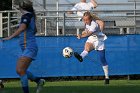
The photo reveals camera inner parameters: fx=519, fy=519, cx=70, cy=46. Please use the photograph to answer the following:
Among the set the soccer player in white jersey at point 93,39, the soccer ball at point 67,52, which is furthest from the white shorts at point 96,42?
the soccer ball at point 67,52

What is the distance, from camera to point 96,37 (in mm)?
15047

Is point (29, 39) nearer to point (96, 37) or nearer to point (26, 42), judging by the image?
point (26, 42)

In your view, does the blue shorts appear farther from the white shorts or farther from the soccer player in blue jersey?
the white shorts

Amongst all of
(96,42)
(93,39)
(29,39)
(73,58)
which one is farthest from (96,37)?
(29,39)

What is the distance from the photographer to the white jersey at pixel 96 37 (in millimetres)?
14698

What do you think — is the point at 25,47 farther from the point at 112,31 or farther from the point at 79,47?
the point at 112,31

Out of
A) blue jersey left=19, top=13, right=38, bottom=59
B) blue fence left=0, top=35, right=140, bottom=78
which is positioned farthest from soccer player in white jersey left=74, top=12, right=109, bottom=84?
blue jersey left=19, top=13, right=38, bottom=59

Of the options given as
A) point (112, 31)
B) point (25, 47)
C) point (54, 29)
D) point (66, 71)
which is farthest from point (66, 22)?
point (25, 47)

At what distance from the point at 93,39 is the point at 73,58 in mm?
1565

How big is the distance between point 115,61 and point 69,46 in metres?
1.54

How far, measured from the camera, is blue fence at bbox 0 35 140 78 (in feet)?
53.2

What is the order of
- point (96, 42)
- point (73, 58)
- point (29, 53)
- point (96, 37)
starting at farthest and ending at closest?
point (73, 58), point (96, 37), point (96, 42), point (29, 53)

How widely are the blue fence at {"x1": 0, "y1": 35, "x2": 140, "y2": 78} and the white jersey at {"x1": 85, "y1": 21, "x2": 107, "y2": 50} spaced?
1.46 metres

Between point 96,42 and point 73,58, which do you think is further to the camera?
point 73,58
